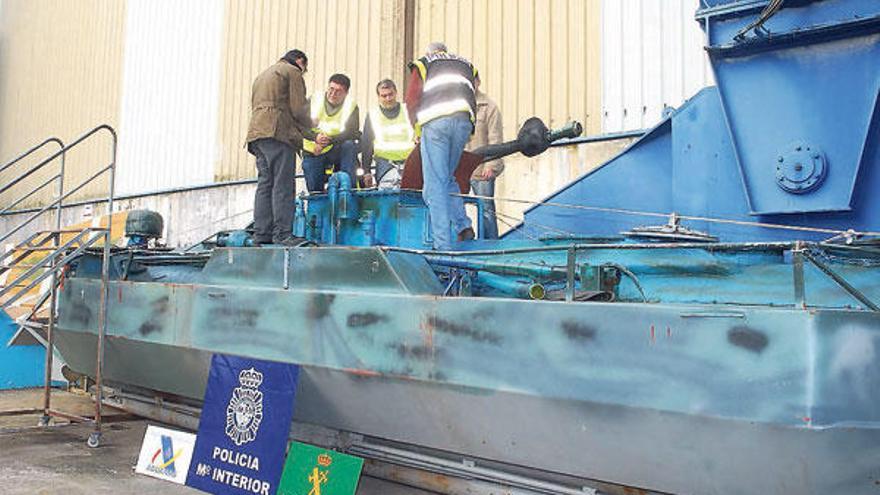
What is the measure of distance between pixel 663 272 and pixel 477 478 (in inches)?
45.4

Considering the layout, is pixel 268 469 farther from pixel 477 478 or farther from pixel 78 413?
pixel 78 413

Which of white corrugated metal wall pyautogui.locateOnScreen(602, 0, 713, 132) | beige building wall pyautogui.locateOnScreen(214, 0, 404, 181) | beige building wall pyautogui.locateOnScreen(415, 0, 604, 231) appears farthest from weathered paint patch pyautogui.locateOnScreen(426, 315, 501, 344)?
beige building wall pyautogui.locateOnScreen(214, 0, 404, 181)

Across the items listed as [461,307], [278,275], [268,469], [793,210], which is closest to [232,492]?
[268,469]

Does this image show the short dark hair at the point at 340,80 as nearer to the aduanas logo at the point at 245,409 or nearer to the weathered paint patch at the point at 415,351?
the aduanas logo at the point at 245,409

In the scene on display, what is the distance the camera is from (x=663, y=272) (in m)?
2.90

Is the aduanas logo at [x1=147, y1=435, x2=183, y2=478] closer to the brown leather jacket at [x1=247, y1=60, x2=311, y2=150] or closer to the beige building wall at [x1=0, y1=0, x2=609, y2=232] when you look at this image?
the brown leather jacket at [x1=247, y1=60, x2=311, y2=150]

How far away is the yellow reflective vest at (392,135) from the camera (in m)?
5.27

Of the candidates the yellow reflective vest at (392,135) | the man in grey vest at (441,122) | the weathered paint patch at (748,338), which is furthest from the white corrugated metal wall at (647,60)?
the weathered paint patch at (748,338)

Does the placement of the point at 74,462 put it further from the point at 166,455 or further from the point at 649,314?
the point at 649,314

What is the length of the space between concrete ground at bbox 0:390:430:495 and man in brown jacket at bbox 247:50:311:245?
143cm

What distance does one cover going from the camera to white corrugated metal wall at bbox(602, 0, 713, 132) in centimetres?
639

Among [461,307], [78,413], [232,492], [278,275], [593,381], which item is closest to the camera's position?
[593,381]

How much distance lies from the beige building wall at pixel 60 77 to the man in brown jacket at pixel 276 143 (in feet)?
30.9

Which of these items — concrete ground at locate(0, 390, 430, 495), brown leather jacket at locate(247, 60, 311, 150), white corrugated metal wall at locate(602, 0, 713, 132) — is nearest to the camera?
concrete ground at locate(0, 390, 430, 495)
